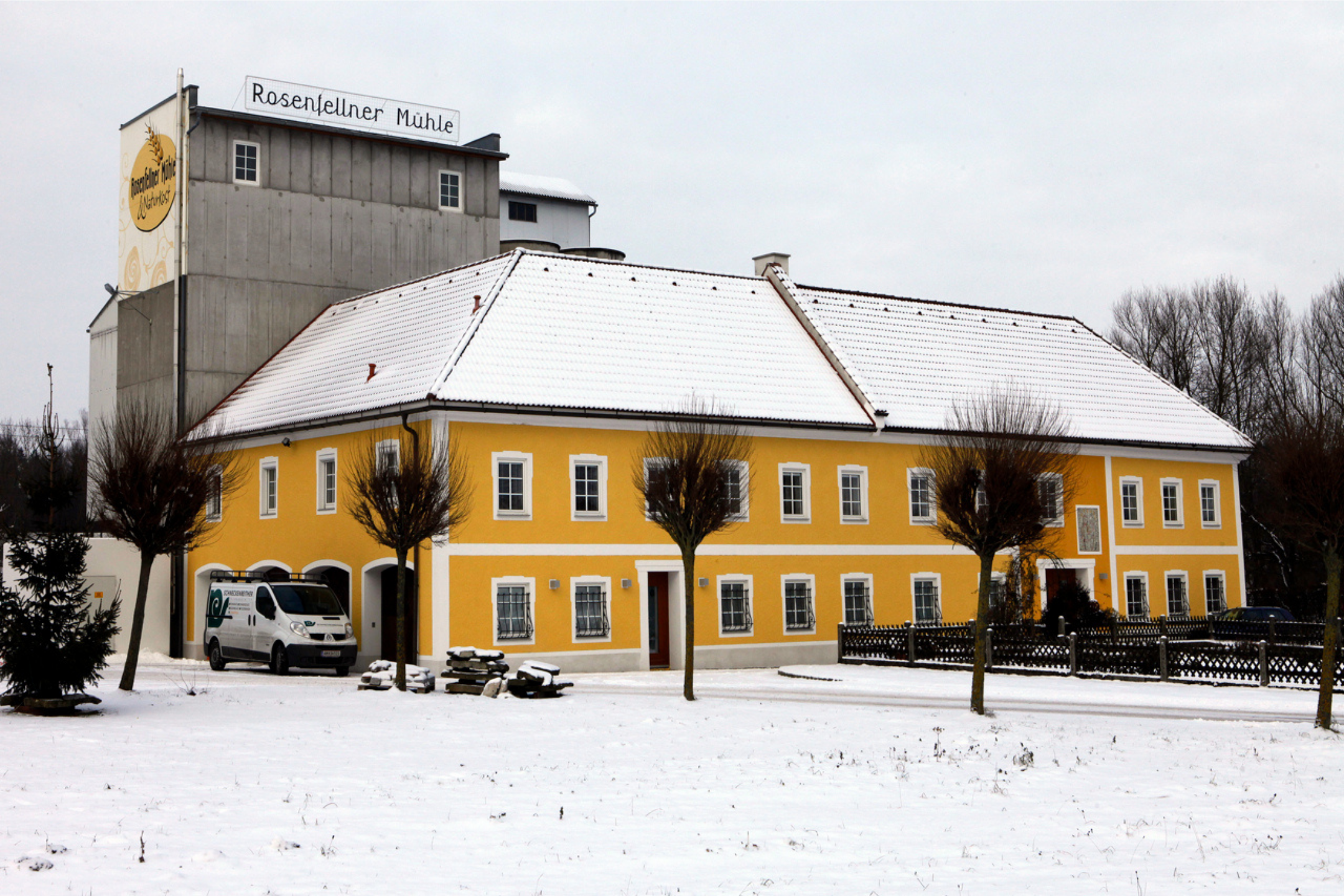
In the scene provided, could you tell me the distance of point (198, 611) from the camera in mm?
38531

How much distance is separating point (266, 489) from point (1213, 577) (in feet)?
92.3

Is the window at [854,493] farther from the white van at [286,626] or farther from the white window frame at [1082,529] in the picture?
the white van at [286,626]

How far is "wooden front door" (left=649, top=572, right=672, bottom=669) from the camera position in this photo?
33.4 metres

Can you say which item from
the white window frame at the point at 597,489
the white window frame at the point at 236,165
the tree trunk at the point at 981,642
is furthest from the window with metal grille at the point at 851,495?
the white window frame at the point at 236,165

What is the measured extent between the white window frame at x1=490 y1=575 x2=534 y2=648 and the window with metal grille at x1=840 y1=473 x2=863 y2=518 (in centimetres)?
922

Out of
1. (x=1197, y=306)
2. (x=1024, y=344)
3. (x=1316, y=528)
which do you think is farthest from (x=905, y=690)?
(x=1197, y=306)

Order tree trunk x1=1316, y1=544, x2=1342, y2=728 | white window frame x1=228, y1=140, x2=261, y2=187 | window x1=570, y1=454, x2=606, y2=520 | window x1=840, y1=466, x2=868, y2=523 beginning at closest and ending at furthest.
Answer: tree trunk x1=1316, y1=544, x2=1342, y2=728
window x1=570, y1=454, x2=606, y2=520
window x1=840, y1=466, x2=868, y2=523
white window frame x1=228, y1=140, x2=261, y2=187

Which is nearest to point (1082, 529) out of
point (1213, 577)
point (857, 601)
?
point (1213, 577)

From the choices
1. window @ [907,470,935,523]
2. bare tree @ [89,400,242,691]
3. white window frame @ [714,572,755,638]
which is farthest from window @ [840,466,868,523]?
bare tree @ [89,400,242,691]

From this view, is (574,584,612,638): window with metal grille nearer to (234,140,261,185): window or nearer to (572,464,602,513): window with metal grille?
(572,464,602,513): window with metal grille

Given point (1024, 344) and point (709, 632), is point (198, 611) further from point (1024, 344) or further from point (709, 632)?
point (1024, 344)

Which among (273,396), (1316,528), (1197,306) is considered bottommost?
(1316,528)

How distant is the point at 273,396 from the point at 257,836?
2706 cm

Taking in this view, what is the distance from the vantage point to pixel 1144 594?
41375mm
